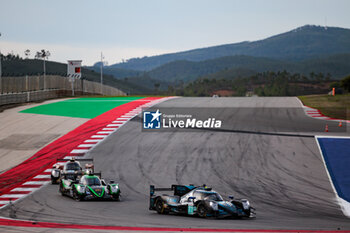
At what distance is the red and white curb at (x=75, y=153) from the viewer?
2254 cm

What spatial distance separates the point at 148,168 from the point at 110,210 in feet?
27.9

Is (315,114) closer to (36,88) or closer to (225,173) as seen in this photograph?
(225,173)

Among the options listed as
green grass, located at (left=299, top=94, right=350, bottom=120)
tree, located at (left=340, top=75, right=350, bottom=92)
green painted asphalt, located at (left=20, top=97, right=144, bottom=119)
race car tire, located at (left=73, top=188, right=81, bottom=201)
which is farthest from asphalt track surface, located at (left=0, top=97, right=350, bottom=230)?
tree, located at (left=340, top=75, right=350, bottom=92)

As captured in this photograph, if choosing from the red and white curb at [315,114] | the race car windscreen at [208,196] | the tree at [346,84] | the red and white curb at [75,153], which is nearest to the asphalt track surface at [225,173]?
the red and white curb at [75,153]

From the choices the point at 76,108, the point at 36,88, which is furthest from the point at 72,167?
the point at 36,88

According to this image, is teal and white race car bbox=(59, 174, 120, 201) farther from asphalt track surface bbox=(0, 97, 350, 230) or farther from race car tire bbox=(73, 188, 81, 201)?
asphalt track surface bbox=(0, 97, 350, 230)

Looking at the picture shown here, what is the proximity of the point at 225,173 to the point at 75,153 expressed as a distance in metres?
10.1

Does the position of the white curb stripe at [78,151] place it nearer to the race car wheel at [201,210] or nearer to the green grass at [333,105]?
the race car wheel at [201,210]

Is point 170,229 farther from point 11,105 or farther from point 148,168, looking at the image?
point 11,105

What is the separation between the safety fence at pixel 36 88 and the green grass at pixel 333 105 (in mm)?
29695

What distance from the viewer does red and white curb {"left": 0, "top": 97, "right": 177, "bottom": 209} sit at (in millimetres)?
22536

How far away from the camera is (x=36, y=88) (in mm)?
58250

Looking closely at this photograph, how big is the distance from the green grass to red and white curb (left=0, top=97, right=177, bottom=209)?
1609cm

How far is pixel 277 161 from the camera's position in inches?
1078
